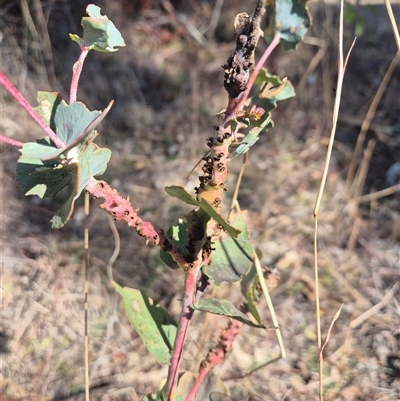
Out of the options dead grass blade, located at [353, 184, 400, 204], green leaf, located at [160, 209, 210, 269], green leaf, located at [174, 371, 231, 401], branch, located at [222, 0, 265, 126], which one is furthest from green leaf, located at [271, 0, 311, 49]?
dead grass blade, located at [353, 184, 400, 204]

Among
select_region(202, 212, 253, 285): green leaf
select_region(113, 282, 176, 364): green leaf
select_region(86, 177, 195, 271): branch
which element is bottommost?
select_region(113, 282, 176, 364): green leaf

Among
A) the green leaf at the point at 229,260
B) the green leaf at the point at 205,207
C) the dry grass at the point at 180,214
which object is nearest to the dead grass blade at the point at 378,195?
the dry grass at the point at 180,214

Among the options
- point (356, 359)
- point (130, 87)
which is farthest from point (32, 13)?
point (356, 359)

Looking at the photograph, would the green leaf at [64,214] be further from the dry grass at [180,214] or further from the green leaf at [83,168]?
the dry grass at [180,214]

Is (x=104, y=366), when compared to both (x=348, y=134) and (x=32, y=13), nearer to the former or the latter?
(x=348, y=134)

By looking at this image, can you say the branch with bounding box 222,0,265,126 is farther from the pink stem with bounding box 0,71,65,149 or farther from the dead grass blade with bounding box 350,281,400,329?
the dead grass blade with bounding box 350,281,400,329

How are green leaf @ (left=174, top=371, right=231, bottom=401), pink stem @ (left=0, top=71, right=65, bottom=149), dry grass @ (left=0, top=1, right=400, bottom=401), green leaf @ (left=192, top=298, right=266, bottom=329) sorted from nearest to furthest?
pink stem @ (left=0, top=71, right=65, bottom=149)
green leaf @ (left=192, top=298, right=266, bottom=329)
green leaf @ (left=174, top=371, right=231, bottom=401)
dry grass @ (left=0, top=1, right=400, bottom=401)
